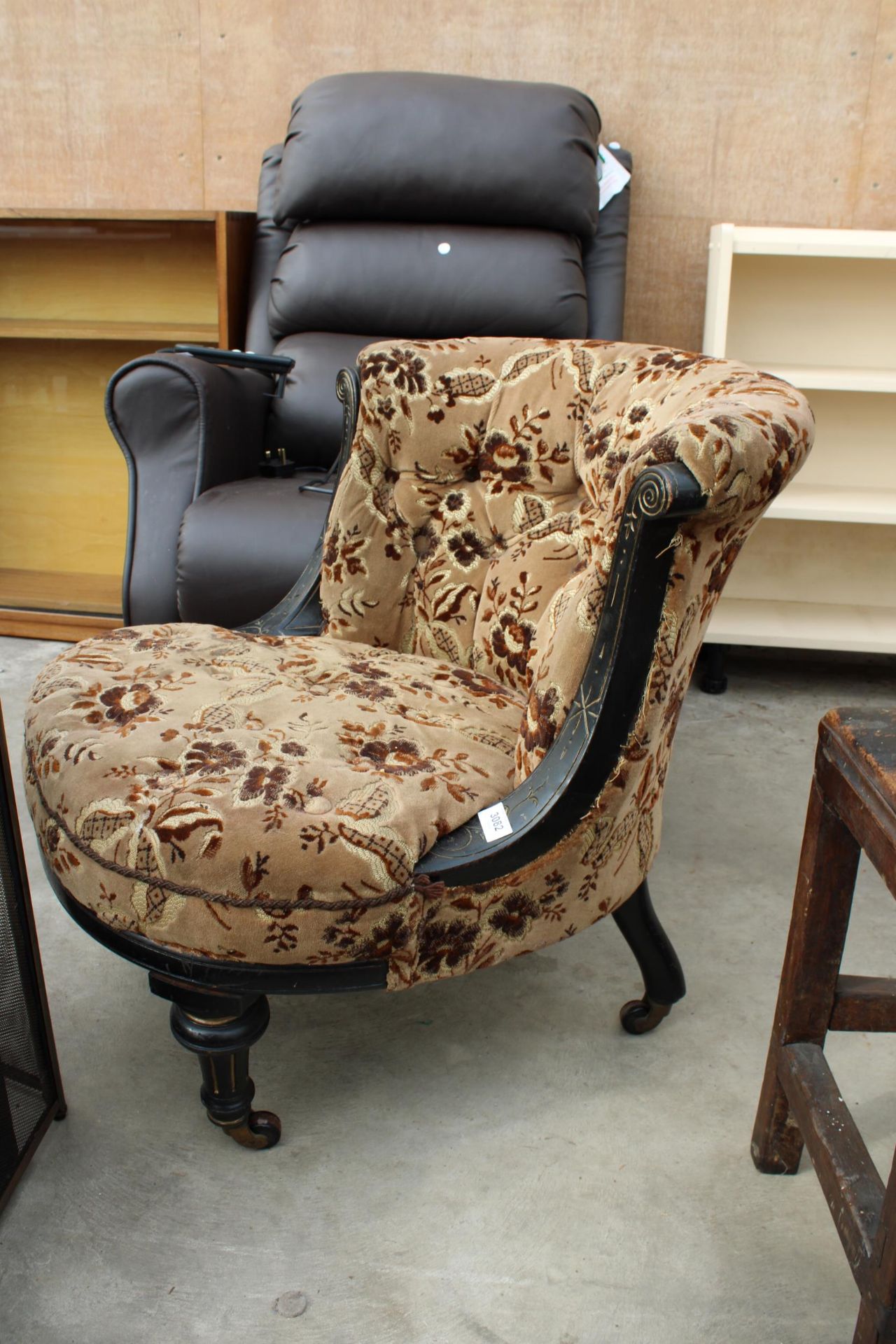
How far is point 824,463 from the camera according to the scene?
233 cm

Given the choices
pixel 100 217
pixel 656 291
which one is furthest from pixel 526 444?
pixel 100 217

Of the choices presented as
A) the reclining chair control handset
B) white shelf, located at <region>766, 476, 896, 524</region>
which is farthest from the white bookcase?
the reclining chair control handset

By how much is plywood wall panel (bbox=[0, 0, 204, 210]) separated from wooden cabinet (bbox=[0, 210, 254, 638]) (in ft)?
0.35

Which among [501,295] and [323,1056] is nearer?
[323,1056]

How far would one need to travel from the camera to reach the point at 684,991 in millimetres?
1208

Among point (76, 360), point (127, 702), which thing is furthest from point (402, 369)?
point (76, 360)

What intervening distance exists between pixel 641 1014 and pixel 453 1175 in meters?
0.31

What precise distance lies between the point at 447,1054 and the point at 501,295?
1397mm

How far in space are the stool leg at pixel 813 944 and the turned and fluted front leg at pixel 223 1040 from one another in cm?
47

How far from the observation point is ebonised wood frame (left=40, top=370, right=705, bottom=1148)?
88 cm

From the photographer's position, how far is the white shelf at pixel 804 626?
7.19ft

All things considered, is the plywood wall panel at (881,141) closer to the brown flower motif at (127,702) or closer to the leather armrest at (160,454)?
the leather armrest at (160,454)

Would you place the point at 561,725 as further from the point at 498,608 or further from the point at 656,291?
the point at 656,291

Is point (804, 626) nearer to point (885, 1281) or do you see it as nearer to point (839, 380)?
point (839, 380)
